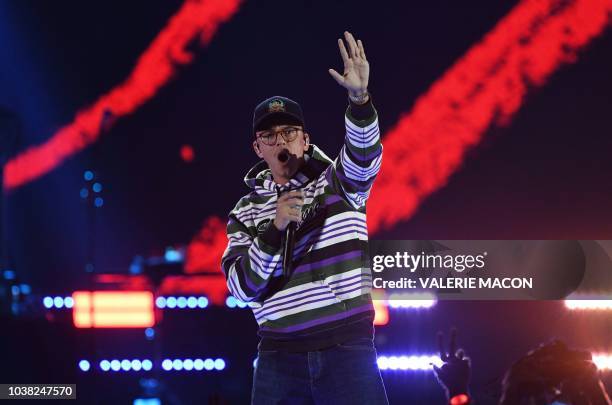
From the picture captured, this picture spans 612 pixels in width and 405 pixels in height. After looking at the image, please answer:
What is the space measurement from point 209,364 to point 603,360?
93.3 inches

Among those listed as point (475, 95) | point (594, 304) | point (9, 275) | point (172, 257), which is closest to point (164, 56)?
point (172, 257)

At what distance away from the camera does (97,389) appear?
14.9 ft

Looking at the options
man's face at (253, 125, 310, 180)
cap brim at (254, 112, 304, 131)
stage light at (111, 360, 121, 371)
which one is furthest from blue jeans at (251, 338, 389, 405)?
stage light at (111, 360, 121, 371)

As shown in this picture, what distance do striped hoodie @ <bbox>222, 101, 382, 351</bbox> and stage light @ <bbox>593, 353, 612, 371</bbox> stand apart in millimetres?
2913

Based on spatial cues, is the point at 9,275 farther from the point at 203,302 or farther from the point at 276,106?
the point at 276,106

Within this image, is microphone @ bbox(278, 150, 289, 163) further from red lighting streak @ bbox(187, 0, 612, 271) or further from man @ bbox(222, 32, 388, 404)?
red lighting streak @ bbox(187, 0, 612, 271)

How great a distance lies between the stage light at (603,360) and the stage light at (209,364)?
2.29 metres

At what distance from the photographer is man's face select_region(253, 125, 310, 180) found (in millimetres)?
2238

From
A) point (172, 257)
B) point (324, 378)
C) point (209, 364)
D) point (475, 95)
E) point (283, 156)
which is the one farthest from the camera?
point (475, 95)

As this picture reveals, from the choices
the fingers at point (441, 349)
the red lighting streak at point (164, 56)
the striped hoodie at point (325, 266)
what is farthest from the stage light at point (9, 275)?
the striped hoodie at point (325, 266)

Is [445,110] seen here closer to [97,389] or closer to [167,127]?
[167,127]

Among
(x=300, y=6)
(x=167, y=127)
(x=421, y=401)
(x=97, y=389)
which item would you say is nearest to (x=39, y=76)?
(x=167, y=127)

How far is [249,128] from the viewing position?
539 centimetres

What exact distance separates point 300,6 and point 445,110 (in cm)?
123
